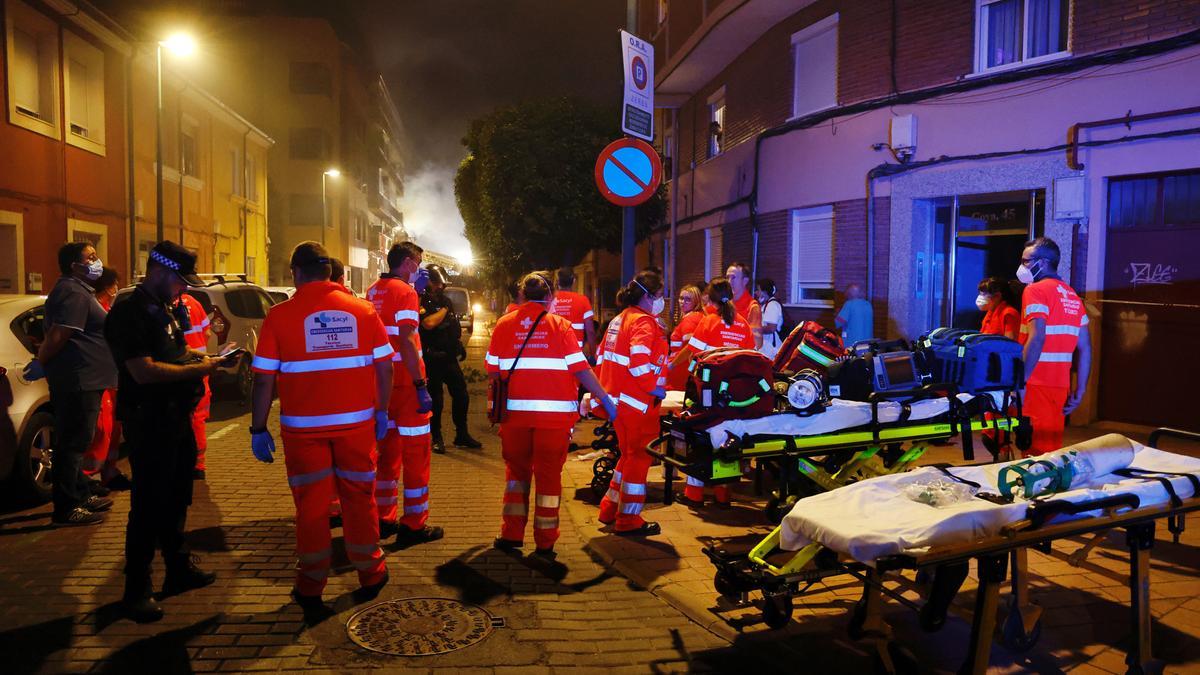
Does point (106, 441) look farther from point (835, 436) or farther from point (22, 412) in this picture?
point (835, 436)

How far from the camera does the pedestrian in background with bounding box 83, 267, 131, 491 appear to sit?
22.9 feet

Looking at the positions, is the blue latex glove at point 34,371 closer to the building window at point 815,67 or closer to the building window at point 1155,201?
the building window at point 1155,201

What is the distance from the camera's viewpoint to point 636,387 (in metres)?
5.95

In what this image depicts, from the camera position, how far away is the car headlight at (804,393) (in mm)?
5195

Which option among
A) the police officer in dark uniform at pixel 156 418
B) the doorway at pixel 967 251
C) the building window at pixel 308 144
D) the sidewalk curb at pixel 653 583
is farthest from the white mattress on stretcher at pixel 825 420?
the building window at pixel 308 144

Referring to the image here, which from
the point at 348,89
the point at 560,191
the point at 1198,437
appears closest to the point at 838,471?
the point at 1198,437

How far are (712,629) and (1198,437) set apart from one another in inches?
110

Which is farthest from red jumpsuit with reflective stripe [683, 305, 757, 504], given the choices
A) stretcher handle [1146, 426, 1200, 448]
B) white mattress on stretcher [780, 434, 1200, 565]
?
stretcher handle [1146, 426, 1200, 448]

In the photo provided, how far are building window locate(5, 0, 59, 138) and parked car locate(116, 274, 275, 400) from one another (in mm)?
5906

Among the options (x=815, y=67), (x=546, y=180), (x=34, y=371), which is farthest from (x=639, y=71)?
(x=546, y=180)

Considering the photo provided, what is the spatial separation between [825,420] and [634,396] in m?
1.41

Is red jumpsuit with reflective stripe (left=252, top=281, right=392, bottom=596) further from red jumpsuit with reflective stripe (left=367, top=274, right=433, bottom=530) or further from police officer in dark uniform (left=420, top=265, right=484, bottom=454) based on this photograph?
police officer in dark uniform (left=420, top=265, right=484, bottom=454)

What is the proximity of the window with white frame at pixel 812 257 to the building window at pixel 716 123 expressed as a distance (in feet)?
15.4

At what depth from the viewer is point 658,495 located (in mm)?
7340
